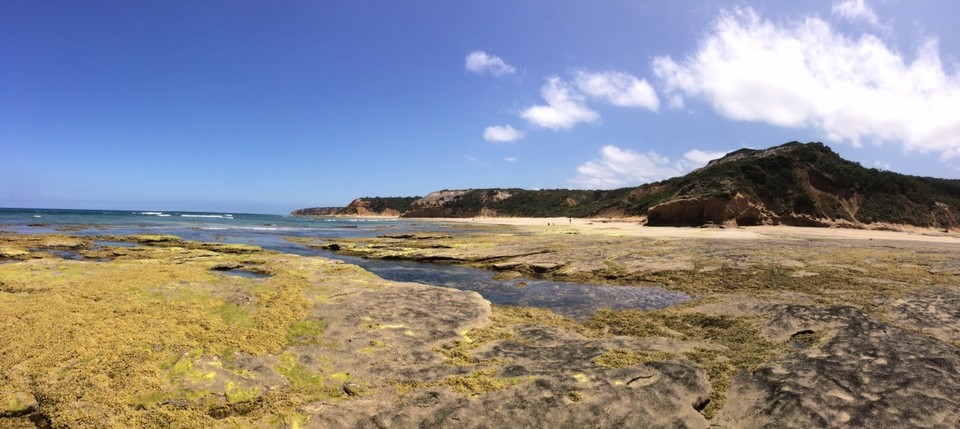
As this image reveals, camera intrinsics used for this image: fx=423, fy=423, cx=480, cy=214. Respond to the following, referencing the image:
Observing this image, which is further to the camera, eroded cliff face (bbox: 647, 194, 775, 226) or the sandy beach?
eroded cliff face (bbox: 647, 194, 775, 226)

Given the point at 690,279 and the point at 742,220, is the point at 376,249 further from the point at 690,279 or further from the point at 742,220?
the point at 742,220

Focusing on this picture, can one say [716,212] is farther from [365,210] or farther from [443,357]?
[365,210]

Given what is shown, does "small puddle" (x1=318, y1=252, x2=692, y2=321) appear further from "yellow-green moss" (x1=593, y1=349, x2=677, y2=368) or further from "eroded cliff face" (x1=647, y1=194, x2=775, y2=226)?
"eroded cliff face" (x1=647, y1=194, x2=775, y2=226)

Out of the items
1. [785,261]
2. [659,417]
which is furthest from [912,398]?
[785,261]

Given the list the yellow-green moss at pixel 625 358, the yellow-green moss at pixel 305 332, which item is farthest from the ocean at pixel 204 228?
the yellow-green moss at pixel 625 358

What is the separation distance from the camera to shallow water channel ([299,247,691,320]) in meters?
11.9

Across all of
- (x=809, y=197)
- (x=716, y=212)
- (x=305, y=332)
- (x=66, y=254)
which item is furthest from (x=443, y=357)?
(x=809, y=197)

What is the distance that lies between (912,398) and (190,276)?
1540cm

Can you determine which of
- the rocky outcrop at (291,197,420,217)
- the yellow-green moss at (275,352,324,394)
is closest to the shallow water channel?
the yellow-green moss at (275,352,324,394)

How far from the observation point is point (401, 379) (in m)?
6.16

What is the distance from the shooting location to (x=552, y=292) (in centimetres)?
1405

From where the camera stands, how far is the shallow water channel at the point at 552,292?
11.9 meters

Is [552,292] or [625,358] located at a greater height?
[625,358]

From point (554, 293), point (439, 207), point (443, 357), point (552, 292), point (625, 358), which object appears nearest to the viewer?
point (625, 358)
